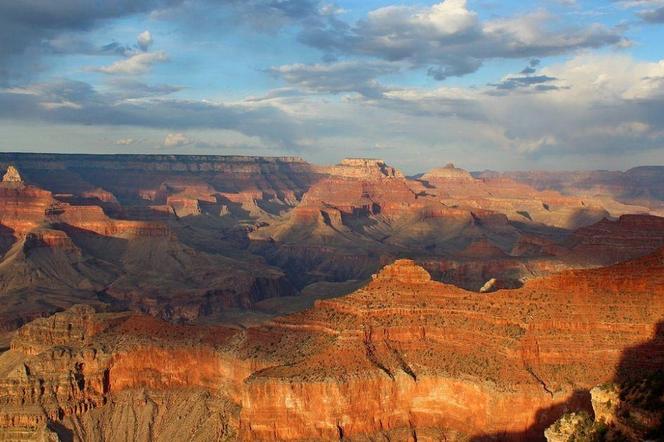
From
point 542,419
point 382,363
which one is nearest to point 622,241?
point 542,419

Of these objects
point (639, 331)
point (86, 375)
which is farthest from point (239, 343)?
point (639, 331)

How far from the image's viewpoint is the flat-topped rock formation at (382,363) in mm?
64375

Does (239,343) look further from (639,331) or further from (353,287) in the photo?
(353,287)

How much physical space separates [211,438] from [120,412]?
1094 centimetres

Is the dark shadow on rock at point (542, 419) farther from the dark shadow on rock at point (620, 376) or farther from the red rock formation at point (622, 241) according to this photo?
the red rock formation at point (622, 241)

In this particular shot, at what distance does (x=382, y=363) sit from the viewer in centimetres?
6750

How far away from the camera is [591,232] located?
5891 inches

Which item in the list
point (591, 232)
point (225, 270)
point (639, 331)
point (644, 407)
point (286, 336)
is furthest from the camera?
point (225, 270)

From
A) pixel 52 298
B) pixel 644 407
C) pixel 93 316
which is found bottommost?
pixel 52 298

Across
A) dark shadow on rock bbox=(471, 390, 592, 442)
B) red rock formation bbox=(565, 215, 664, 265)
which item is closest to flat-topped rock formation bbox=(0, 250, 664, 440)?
dark shadow on rock bbox=(471, 390, 592, 442)

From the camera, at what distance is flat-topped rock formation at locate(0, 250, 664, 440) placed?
64.4m

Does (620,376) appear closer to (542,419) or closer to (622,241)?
(542,419)

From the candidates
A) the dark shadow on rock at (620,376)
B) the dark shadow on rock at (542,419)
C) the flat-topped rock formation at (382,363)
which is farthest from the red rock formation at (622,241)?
the dark shadow on rock at (542,419)

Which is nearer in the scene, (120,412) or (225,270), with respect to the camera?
(120,412)
